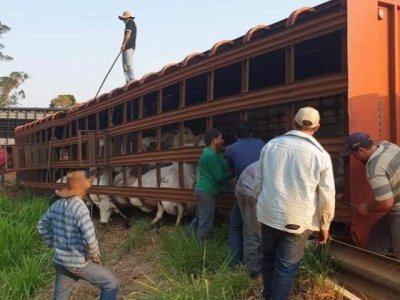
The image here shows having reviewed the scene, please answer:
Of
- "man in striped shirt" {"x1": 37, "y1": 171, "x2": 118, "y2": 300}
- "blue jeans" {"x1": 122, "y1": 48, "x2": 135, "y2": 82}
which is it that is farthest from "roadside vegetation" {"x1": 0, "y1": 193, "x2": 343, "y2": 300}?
"blue jeans" {"x1": 122, "y1": 48, "x2": 135, "y2": 82}

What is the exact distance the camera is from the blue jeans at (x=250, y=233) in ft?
14.9

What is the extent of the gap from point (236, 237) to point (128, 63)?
5689 mm

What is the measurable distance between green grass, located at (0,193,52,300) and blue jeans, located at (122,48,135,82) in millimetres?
2722

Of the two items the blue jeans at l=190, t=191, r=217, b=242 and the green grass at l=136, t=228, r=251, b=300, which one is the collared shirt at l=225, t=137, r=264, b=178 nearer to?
the blue jeans at l=190, t=191, r=217, b=242

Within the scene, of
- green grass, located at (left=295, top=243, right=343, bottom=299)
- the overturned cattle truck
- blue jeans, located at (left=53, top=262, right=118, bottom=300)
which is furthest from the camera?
blue jeans, located at (left=53, top=262, right=118, bottom=300)

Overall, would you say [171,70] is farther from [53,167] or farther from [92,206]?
[53,167]

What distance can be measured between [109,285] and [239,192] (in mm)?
1405

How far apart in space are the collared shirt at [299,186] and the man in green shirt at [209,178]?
1709mm

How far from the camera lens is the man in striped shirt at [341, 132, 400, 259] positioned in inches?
151

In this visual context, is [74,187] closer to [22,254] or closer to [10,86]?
[22,254]

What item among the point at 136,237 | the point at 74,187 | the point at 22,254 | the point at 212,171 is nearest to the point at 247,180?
the point at 212,171

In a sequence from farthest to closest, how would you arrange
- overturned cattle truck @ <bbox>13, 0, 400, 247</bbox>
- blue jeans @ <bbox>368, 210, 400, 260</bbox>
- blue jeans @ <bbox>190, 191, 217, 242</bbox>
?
blue jeans @ <bbox>190, 191, 217, 242</bbox> → overturned cattle truck @ <bbox>13, 0, 400, 247</bbox> → blue jeans @ <bbox>368, 210, 400, 260</bbox>

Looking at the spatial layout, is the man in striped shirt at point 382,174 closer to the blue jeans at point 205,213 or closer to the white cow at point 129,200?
the blue jeans at point 205,213

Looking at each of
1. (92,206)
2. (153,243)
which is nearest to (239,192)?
(153,243)
